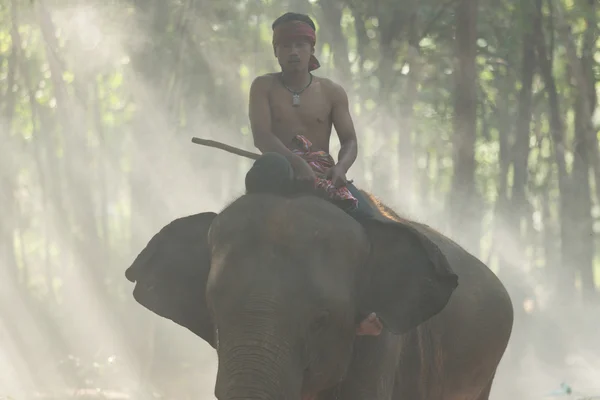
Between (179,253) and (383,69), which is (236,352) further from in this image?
(383,69)

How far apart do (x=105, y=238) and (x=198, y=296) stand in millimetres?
27140

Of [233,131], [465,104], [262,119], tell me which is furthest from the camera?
[233,131]

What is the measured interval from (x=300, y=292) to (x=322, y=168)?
0.94 metres

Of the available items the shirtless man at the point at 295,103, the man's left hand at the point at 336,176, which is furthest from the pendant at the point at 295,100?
the man's left hand at the point at 336,176

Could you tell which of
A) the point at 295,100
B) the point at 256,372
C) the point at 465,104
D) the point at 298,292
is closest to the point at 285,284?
the point at 298,292

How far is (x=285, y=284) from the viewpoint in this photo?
4.75 meters

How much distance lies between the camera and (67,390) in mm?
23219

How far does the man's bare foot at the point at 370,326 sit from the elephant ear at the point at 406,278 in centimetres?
4

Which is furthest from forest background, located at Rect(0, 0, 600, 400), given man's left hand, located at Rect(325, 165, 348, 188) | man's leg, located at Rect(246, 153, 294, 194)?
man's leg, located at Rect(246, 153, 294, 194)

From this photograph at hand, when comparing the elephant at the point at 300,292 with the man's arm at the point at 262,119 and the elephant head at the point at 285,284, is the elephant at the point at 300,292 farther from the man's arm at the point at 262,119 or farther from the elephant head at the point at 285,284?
the man's arm at the point at 262,119

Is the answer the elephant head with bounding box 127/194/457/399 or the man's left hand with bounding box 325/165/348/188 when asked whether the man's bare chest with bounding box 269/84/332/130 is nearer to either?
the man's left hand with bounding box 325/165/348/188

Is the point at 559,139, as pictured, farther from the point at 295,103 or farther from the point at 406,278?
the point at 406,278

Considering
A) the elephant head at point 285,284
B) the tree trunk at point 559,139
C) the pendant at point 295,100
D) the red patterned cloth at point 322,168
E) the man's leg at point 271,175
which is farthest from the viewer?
the tree trunk at point 559,139

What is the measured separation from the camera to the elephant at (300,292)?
4.62 meters
